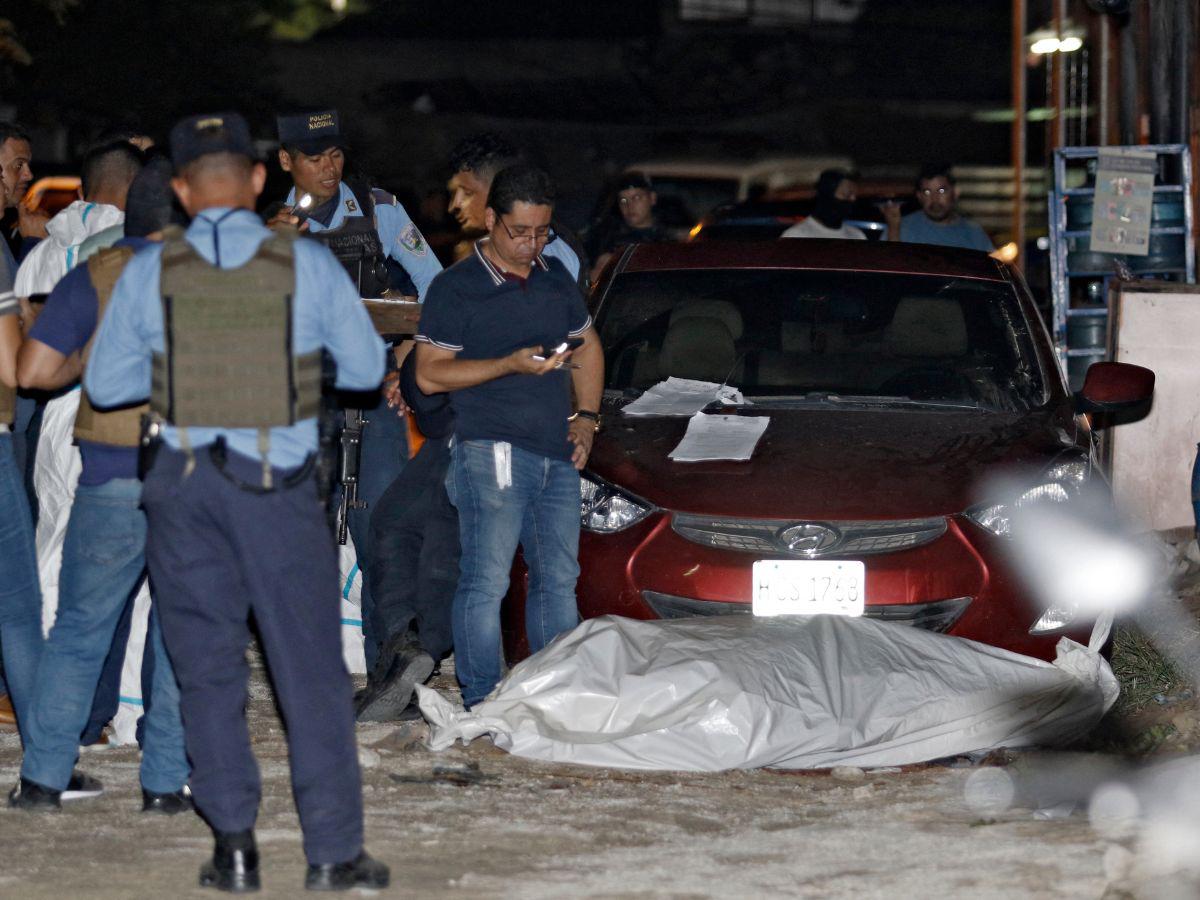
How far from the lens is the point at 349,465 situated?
6.17 meters

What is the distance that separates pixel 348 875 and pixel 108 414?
4.34 ft

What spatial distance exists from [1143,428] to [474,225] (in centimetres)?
401

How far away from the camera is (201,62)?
3034 centimetres

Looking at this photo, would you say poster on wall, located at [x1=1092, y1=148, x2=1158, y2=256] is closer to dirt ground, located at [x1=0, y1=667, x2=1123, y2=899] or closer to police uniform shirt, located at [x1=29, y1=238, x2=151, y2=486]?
dirt ground, located at [x1=0, y1=667, x2=1123, y2=899]

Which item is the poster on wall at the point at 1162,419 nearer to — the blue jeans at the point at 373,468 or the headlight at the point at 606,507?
the headlight at the point at 606,507

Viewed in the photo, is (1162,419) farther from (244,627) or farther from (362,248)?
(244,627)

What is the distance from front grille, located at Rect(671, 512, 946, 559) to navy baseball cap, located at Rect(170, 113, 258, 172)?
2.10 m

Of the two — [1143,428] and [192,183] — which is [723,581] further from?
[1143,428]

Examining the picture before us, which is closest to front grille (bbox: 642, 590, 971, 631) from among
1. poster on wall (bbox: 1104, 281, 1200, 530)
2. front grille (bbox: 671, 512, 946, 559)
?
front grille (bbox: 671, 512, 946, 559)

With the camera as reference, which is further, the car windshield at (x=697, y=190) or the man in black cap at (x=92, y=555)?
the car windshield at (x=697, y=190)

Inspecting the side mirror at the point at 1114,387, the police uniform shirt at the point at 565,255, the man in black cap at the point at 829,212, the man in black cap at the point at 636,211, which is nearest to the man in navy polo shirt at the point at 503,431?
the police uniform shirt at the point at 565,255

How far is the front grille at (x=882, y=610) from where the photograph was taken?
5625 mm

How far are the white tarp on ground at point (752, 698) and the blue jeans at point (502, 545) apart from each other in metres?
0.22

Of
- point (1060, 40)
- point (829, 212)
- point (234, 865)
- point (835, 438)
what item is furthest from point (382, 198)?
point (1060, 40)
